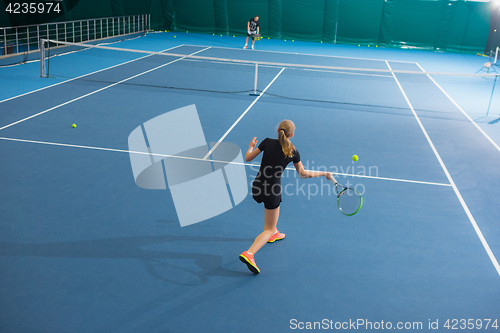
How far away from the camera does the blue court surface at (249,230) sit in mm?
4176

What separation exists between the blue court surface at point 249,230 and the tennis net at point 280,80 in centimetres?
119

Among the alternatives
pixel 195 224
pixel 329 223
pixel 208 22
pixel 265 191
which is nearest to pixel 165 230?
pixel 195 224

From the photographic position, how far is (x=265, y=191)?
15.3 ft

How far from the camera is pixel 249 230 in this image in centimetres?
564

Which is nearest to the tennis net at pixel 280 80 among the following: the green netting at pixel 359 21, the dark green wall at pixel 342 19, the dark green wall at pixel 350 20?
the dark green wall at pixel 342 19

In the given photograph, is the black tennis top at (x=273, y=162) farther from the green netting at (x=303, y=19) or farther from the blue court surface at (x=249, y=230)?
the green netting at (x=303, y=19)

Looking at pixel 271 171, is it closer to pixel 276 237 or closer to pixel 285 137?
pixel 285 137

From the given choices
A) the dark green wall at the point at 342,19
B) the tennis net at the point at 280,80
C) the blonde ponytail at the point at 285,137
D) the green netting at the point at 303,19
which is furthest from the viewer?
the green netting at the point at 303,19

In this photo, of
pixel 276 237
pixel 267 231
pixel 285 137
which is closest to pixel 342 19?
pixel 276 237

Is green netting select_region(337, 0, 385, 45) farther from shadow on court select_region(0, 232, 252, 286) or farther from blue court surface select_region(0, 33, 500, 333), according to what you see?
shadow on court select_region(0, 232, 252, 286)

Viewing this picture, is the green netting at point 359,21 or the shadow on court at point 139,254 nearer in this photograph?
the shadow on court at point 139,254

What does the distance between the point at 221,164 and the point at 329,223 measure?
2492 millimetres

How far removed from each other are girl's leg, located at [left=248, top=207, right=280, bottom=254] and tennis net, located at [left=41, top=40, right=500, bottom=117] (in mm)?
7844

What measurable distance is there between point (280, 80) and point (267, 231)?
10858 millimetres
